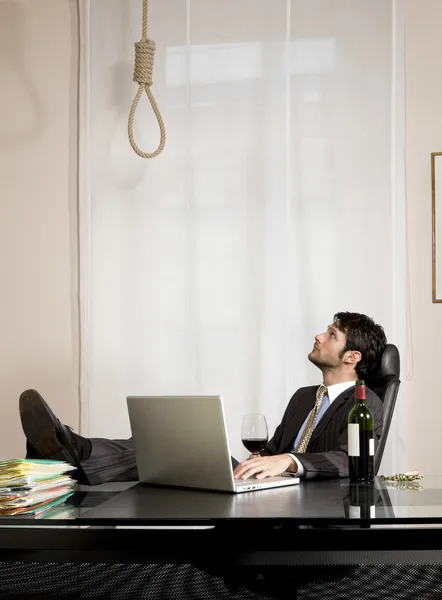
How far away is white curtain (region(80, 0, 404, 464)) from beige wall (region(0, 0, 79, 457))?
123mm

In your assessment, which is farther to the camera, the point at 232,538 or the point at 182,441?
the point at 182,441

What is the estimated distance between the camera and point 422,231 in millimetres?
3578

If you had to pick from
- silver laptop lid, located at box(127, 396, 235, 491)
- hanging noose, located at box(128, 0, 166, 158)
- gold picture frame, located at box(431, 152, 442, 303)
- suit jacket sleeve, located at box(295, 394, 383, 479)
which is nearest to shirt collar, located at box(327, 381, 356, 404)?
suit jacket sleeve, located at box(295, 394, 383, 479)

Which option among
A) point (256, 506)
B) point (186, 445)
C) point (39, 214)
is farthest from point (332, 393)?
point (39, 214)

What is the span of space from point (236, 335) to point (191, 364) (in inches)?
9.7

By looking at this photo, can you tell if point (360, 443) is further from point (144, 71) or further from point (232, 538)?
point (144, 71)

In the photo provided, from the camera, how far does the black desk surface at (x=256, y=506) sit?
4.31 feet

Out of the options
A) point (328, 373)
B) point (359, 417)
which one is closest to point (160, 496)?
point (359, 417)

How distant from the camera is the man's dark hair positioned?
2613 millimetres

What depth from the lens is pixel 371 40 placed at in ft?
11.9

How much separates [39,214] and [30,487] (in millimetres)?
2629

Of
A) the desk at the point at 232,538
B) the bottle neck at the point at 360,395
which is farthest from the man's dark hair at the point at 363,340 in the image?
the desk at the point at 232,538

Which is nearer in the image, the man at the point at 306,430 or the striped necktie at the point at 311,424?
the man at the point at 306,430

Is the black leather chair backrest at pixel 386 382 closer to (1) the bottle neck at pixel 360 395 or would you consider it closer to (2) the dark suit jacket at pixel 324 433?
(2) the dark suit jacket at pixel 324 433
